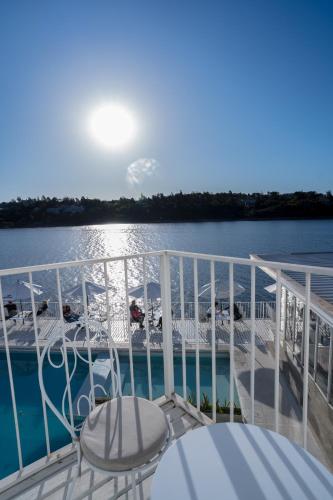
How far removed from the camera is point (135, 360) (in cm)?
842

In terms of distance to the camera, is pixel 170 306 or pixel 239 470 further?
pixel 170 306

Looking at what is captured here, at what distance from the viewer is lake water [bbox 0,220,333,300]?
70.0 feet

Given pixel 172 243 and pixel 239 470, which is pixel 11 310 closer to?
pixel 239 470

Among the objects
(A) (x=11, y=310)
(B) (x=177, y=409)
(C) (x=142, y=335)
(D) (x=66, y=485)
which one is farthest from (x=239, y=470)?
(A) (x=11, y=310)

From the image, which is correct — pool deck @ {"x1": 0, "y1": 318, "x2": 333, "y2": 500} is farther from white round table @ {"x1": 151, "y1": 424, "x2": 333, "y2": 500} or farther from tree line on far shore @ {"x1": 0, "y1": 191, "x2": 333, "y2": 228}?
tree line on far shore @ {"x1": 0, "y1": 191, "x2": 333, "y2": 228}

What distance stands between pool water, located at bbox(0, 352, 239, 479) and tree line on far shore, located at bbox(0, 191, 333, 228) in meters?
26.3

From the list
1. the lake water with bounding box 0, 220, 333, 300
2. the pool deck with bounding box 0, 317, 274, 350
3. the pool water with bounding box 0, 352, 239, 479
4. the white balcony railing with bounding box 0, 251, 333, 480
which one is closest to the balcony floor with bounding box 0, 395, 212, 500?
the white balcony railing with bounding box 0, 251, 333, 480

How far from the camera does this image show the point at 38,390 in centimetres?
676

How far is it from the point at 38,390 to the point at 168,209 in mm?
28175

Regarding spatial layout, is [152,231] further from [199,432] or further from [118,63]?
[199,432]

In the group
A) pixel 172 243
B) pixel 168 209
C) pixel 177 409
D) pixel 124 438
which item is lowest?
pixel 172 243

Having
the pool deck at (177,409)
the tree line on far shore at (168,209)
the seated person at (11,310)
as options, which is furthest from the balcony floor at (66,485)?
the tree line on far shore at (168,209)

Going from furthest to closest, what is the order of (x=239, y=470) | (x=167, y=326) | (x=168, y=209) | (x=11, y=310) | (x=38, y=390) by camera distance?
(x=168, y=209) → (x=11, y=310) → (x=38, y=390) → (x=167, y=326) → (x=239, y=470)

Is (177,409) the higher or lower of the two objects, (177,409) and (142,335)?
the higher
